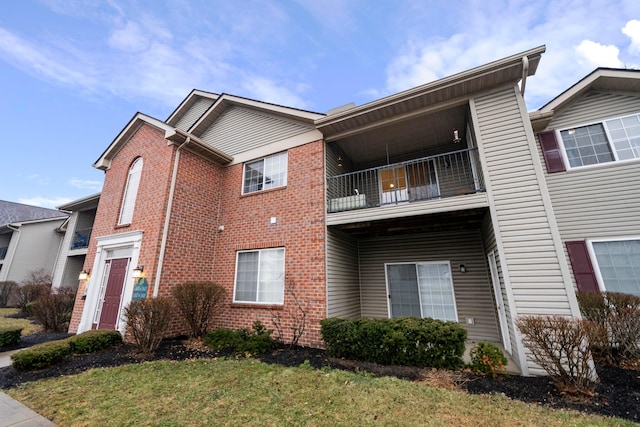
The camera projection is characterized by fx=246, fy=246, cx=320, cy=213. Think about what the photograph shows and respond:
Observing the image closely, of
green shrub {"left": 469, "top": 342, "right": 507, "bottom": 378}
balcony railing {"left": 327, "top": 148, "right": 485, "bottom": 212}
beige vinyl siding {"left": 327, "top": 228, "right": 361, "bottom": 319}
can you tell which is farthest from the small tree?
beige vinyl siding {"left": 327, "top": 228, "right": 361, "bottom": 319}

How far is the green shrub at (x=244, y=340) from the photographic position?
6008mm

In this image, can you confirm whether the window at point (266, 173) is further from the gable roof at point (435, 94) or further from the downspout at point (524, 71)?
the downspout at point (524, 71)

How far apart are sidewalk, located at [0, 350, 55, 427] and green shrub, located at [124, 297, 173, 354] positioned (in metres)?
2.12

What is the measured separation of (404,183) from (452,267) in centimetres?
317

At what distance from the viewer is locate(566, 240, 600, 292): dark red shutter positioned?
6332 millimetres

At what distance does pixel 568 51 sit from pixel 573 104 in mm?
3331

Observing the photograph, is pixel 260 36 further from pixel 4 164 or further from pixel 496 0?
pixel 4 164

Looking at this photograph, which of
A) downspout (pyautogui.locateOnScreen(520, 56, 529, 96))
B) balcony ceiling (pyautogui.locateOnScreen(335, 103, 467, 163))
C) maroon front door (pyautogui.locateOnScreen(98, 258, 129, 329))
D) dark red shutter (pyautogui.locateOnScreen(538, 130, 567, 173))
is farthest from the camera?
maroon front door (pyautogui.locateOnScreen(98, 258, 129, 329))

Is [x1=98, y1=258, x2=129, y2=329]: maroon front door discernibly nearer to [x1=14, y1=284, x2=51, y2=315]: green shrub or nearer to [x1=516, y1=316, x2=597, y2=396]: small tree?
[x1=14, y1=284, x2=51, y2=315]: green shrub

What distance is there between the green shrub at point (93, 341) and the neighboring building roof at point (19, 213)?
73.6ft

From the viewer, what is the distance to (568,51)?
356 inches

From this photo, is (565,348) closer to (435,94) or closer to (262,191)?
(435,94)

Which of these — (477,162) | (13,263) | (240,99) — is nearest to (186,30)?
(240,99)

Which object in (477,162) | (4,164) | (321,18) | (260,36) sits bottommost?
(477,162)
